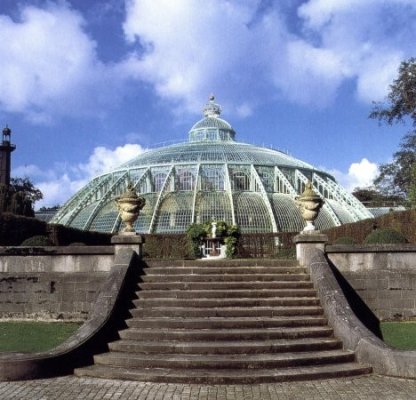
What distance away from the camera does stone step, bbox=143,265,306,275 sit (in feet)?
41.7

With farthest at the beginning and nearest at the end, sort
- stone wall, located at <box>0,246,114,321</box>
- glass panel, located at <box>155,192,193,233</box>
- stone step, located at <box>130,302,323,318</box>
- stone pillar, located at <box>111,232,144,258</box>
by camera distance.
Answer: glass panel, located at <box>155,192,193,233</box>, stone pillar, located at <box>111,232,144,258</box>, stone wall, located at <box>0,246,114,321</box>, stone step, located at <box>130,302,323,318</box>

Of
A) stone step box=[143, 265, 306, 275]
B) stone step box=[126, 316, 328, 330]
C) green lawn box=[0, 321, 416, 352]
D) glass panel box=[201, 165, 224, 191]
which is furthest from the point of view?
glass panel box=[201, 165, 224, 191]

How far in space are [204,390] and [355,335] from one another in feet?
10.1

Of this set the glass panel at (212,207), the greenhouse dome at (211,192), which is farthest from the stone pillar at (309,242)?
the glass panel at (212,207)

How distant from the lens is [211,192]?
137 feet

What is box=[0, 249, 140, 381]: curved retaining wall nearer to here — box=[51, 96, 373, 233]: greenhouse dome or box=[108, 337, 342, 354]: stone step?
box=[108, 337, 342, 354]: stone step

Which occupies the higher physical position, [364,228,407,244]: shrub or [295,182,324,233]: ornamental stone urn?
[295,182,324,233]: ornamental stone urn

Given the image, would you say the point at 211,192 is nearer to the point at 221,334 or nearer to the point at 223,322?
the point at 223,322

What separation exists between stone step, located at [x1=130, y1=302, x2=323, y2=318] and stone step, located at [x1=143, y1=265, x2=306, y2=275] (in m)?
1.64

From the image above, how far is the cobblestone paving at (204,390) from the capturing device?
7720 mm

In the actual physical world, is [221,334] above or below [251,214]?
below

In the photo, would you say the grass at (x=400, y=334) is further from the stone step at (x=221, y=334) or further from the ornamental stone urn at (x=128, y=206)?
the ornamental stone urn at (x=128, y=206)

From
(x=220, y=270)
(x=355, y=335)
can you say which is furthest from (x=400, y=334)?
(x=220, y=270)

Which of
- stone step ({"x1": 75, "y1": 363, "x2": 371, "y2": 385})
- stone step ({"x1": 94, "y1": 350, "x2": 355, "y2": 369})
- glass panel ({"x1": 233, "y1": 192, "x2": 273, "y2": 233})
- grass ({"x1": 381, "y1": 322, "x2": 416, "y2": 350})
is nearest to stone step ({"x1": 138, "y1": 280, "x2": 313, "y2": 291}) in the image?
grass ({"x1": 381, "y1": 322, "x2": 416, "y2": 350})
